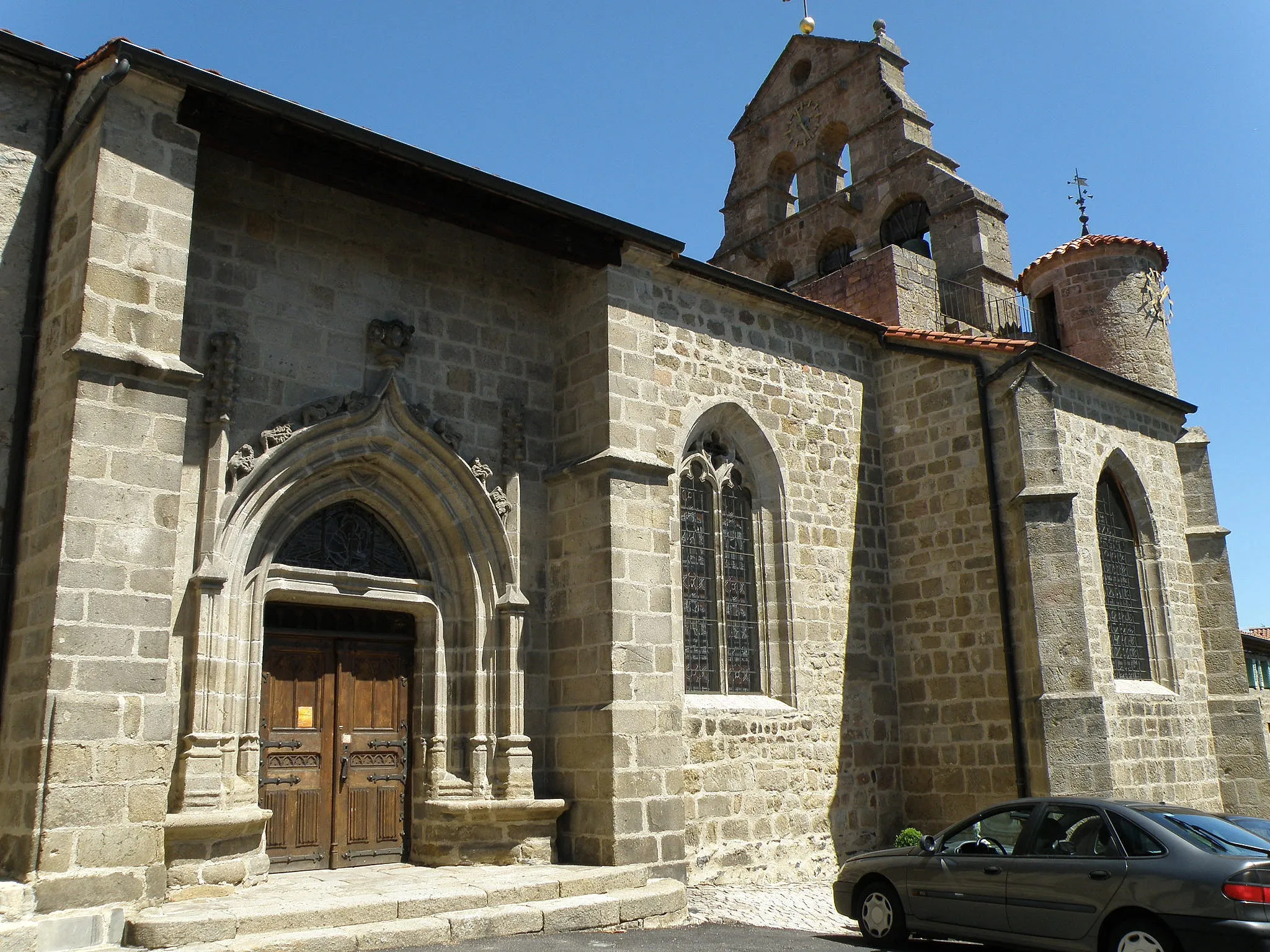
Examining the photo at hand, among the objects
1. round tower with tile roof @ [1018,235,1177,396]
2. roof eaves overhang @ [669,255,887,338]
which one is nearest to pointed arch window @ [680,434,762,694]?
roof eaves overhang @ [669,255,887,338]

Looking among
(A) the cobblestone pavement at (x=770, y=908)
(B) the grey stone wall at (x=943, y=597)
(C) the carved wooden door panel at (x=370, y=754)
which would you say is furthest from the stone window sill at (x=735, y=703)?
(C) the carved wooden door panel at (x=370, y=754)

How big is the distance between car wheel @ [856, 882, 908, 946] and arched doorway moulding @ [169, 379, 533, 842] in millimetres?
2871

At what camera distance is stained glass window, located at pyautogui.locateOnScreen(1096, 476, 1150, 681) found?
1335 centimetres

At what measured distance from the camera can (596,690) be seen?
30.3ft

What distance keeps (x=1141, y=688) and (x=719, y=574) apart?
578 cm

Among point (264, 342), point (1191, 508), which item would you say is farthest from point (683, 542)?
point (1191, 508)

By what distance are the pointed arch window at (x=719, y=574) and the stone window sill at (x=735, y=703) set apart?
0.25 ft

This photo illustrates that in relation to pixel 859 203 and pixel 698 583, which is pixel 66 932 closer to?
pixel 698 583

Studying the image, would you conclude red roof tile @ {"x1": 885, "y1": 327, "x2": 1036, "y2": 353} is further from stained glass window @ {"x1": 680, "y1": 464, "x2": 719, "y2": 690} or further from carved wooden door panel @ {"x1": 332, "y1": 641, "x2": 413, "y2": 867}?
carved wooden door panel @ {"x1": 332, "y1": 641, "x2": 413, "y2": 867}

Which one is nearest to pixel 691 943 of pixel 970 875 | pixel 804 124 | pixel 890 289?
pixel 970 875

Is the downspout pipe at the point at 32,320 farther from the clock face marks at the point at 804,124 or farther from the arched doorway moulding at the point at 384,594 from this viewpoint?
the clock face marks at the point at 804,124

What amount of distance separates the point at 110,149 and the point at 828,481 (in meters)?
7.92

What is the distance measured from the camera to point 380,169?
8766 mm

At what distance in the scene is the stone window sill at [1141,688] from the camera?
12.7 m
